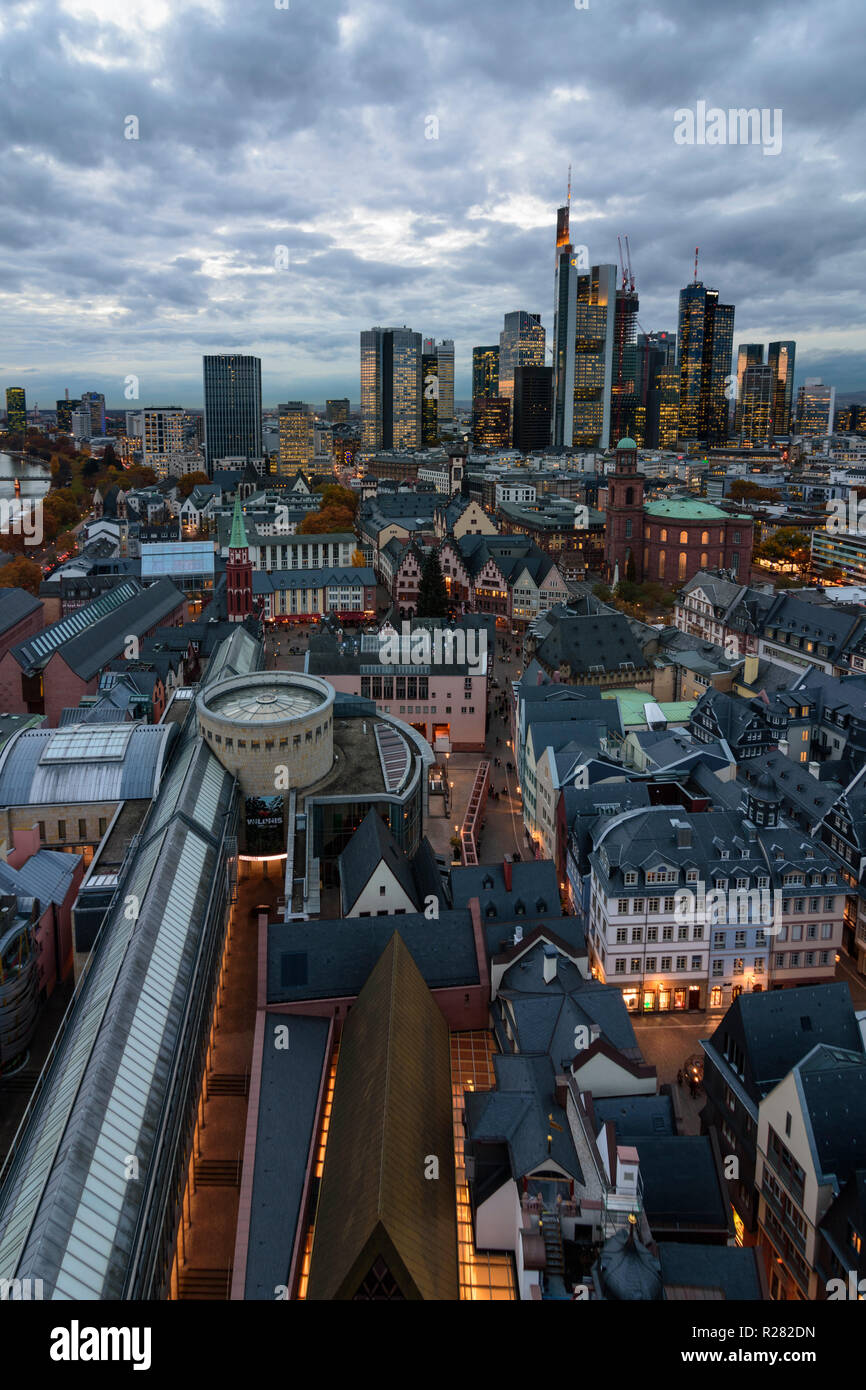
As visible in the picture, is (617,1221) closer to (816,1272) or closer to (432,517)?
(816,1272)

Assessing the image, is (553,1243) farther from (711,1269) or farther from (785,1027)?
(785,1027)

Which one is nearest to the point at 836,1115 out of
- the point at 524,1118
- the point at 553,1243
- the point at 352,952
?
the point at 524,1118

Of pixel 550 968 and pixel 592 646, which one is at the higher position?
pixel 592 646

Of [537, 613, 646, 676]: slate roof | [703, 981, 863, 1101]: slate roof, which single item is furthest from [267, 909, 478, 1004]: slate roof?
[537, 613, 646, 676]: slate roof

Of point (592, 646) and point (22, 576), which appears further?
point (22, 576)

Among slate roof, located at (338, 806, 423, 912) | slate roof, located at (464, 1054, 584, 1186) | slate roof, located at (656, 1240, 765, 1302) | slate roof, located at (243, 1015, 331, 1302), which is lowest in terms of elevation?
slate roof, located at (243, 1015, 331, 1302)

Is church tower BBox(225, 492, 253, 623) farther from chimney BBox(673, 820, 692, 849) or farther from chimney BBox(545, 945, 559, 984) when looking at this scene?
chimney BBox(545, 945, 559, 984)
